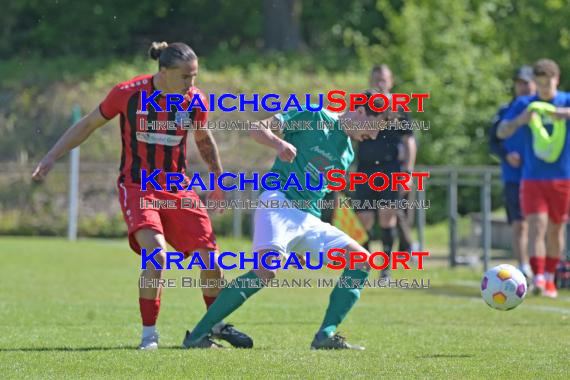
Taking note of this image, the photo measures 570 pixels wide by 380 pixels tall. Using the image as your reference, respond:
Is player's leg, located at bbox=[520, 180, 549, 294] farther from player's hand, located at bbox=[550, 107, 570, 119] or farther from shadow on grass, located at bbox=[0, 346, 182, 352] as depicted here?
shadow on grass, located at bbox=[0, 346, 182, 352]

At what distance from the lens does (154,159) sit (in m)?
8.45

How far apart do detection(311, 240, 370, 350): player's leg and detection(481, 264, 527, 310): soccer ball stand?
90 cm

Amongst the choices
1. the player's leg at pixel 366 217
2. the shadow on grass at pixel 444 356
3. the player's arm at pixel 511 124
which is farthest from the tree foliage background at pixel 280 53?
the shadow on grass at pixel 444 356

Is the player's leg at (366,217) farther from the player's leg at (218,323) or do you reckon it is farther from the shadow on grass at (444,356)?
the shadow on grass at (444,356)

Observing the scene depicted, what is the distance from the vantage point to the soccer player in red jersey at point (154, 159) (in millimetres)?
8258

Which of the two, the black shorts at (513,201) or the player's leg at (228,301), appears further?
the black shorts at (513,201)

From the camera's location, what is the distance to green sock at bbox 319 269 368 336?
332 inches

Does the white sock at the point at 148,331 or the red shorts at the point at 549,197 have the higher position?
the red shorts at the point at 549,197

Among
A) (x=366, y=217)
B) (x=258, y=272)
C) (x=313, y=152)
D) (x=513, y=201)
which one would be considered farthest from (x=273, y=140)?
(x=366, y=217)

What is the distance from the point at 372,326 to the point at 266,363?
2.68 m

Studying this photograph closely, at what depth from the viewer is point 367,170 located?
15.2 m

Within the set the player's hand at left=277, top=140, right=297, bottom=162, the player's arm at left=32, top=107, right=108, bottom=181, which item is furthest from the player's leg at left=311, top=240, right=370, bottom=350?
the player's arm at left=32, top=107, right=108, bottom=181

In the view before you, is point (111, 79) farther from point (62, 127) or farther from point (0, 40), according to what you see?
point (0, 40)

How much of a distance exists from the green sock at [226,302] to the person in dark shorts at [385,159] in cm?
641
